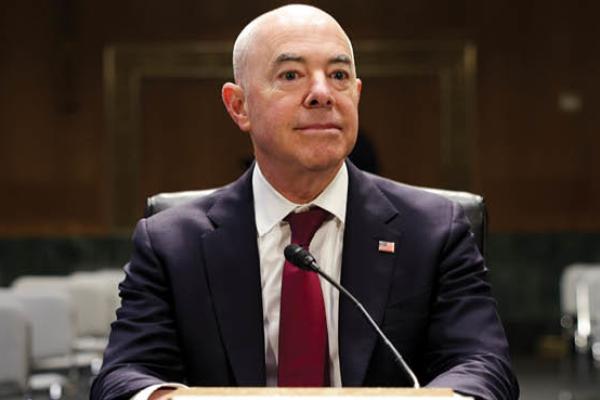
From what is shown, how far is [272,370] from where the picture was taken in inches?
112

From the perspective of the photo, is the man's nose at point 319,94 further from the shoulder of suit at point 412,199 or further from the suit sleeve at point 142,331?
the suit sleeve at point 142,331

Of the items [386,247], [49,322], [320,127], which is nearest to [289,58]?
[320,127]

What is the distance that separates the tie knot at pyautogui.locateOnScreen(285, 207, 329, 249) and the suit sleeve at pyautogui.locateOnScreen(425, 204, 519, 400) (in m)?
0.29

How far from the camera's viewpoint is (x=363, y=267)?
Answer: 9.36ft

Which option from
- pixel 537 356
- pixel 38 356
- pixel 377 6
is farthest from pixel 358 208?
pixel 377 6

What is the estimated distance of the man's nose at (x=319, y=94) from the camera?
267 centimetres

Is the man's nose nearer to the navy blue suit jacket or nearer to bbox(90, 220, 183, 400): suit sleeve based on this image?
the navy blue suit jacket

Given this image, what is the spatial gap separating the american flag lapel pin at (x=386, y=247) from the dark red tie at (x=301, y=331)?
0.19m

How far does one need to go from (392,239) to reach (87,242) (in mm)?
12592

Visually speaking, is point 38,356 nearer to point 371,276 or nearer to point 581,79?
point 371,276

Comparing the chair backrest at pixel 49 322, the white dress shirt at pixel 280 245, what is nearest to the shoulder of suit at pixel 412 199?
the white dress shirt at pixel 280 245

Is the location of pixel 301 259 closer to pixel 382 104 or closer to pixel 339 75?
pixel 339 75

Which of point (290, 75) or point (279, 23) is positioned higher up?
point (279, 23)

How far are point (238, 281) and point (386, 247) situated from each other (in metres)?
0.34
